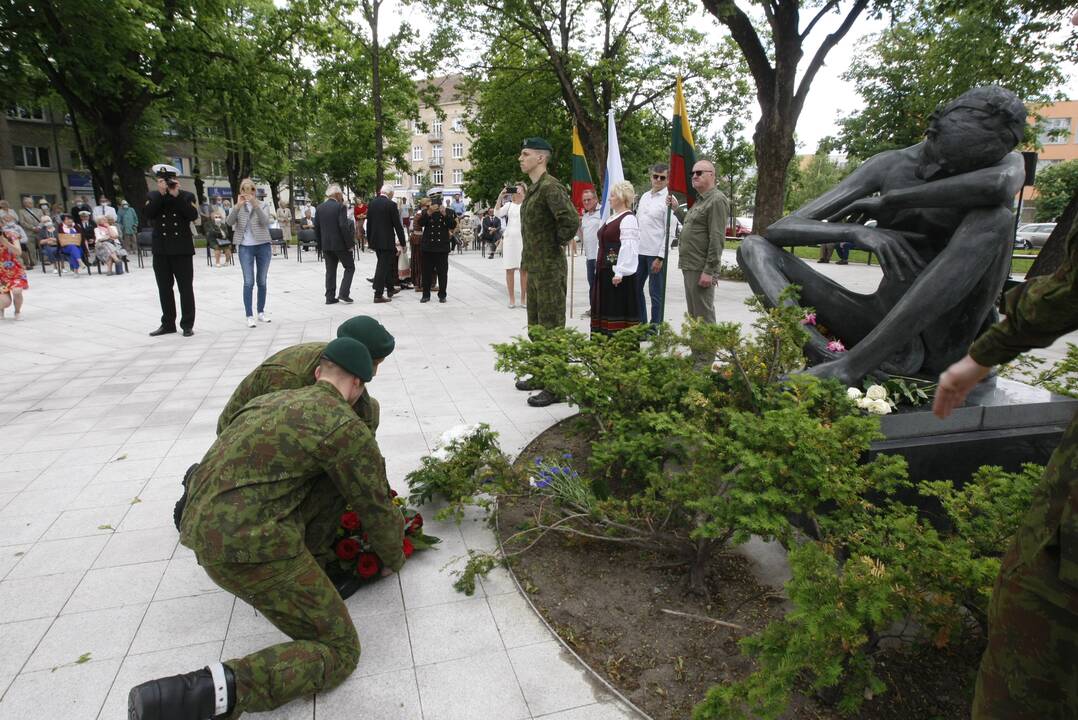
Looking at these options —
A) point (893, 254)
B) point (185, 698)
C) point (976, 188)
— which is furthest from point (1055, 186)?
point (185, 698)

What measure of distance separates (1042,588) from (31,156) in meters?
52.3

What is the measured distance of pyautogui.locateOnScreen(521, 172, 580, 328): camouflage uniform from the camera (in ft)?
20.7

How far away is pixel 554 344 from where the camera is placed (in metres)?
4.16

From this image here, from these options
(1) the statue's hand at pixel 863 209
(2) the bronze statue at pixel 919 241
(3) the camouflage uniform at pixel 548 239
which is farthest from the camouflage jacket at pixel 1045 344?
(3) the camouflage uniform at pixel 548 239

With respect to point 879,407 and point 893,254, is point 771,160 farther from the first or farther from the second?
point 879,407

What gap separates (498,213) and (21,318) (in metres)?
7.83

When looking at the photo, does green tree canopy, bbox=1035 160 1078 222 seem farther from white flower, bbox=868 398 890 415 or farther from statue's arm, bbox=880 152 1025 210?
white flower, bbox=868 398 890 415

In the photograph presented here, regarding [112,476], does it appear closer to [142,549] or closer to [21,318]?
[142,549]

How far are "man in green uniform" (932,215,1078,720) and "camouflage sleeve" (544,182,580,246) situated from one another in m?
5.02

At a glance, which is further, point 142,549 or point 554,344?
point 554,344

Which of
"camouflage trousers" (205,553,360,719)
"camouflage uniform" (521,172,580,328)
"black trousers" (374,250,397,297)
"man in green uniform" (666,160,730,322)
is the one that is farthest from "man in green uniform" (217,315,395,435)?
"black trousers" (374,250,397,297)

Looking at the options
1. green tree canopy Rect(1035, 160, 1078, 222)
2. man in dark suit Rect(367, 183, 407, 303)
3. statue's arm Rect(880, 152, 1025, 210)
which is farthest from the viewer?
green tree canopy Rect(1035, 160, 1078, 222)

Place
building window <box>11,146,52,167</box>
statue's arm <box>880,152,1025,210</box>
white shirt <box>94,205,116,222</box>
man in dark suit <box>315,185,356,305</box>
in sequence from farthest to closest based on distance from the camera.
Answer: building window <box>11,146,52,167</box> → white shirt <box>94,205,116,222</box> → man in dark suit <box>315,185,356,305</box> → statue's arm <box>880,152,1025,210</box>

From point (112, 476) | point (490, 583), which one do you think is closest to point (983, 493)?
point (490, 583)
